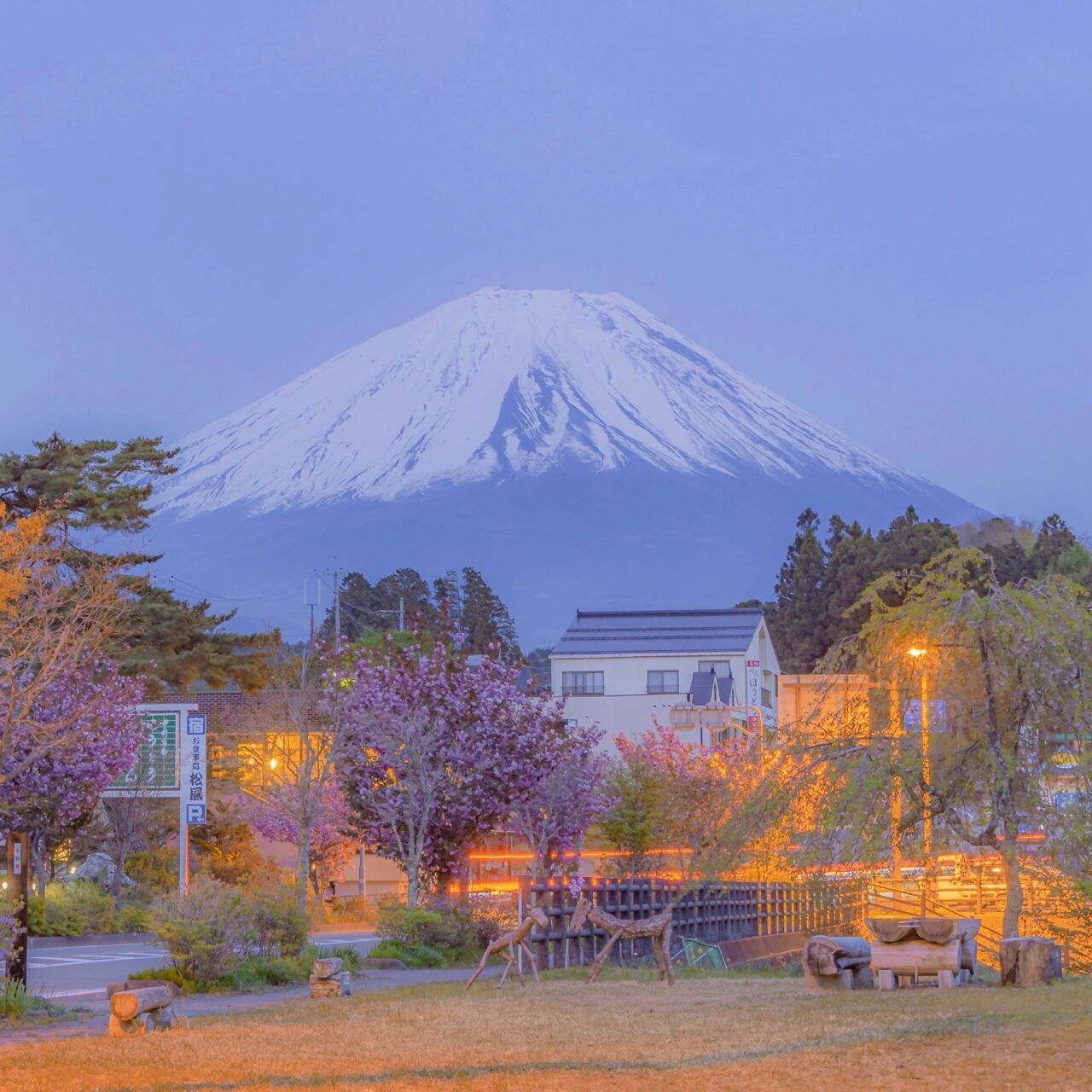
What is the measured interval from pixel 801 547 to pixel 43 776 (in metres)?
54.5

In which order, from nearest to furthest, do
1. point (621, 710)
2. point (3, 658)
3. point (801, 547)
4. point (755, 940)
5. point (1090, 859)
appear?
point (1090, 859), point (3, 658), point (755, 940), point (621, 710), point (801, 547)

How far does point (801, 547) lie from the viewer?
76562mm

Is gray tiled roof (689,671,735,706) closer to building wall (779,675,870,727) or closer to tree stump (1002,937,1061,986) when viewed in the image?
building wall (779,675,870,727)

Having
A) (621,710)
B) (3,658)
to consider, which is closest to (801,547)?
(621,710)

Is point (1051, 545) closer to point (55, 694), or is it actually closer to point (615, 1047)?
point (55, 694)

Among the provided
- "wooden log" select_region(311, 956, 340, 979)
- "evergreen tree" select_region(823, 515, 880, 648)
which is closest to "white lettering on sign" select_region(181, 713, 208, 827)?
"wooden log" select_region(311, 956, 340, 979)

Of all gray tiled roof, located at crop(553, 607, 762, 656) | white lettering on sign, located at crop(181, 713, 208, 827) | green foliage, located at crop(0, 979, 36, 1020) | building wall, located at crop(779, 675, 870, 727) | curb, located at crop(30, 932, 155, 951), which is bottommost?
curb, located at crop(30, 932, 155, 951)

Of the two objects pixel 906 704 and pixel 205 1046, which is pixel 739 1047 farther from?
pixel 906 704

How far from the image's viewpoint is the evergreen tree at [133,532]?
39875 millimetres

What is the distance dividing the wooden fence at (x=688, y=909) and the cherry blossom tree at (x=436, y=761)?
4.97 metres

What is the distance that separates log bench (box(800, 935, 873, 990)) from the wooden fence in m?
3.41

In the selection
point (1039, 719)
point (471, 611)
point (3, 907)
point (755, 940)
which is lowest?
point (755, 940)

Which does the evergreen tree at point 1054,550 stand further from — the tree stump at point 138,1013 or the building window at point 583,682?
the tree stump at point 138,1013

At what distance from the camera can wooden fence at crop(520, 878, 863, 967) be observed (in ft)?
62.5
